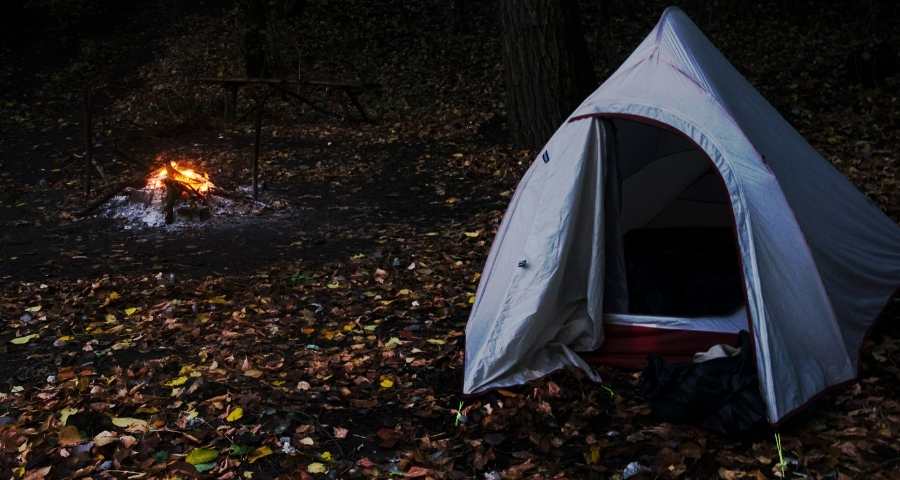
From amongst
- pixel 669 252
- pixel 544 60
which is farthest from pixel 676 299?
pixel 544 60

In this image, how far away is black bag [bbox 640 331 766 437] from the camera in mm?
3799

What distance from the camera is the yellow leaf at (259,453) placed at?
3898 millimetres

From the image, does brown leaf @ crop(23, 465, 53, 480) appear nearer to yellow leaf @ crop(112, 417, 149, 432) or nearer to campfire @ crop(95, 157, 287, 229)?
yellow leaf @ crop(112, 417, 149, 432)

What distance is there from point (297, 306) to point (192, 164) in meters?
5.41

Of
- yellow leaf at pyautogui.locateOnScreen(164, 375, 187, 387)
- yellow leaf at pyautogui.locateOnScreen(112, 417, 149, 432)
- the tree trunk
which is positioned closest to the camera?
yellow leaf at pyautogui.locateOnScreen(112, 417, 149, 432)

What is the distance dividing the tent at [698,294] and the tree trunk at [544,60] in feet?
12.4

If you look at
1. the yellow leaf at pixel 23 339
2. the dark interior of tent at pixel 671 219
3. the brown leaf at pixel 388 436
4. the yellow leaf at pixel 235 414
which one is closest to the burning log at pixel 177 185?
the yellow leaf at pixel 23 339

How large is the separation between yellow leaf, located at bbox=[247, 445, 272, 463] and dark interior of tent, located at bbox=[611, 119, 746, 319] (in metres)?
2.63

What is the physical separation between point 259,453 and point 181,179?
5.43 meters

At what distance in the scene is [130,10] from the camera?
747 inches

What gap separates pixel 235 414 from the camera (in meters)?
4.31

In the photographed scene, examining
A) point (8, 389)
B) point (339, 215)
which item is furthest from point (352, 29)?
point (8, 389)

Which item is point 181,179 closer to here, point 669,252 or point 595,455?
point 669,252

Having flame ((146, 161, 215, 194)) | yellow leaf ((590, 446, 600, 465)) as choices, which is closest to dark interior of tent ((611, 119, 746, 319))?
yellow leaf ((590, 446, 600, 465))
